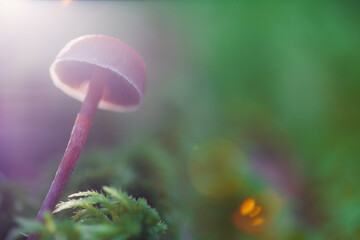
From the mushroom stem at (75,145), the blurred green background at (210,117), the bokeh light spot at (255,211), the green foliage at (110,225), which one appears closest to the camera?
the green foliage at (110,225)

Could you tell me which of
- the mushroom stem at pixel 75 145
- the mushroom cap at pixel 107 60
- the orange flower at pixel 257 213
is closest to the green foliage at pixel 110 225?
the mushroom stem at pixel 75 145

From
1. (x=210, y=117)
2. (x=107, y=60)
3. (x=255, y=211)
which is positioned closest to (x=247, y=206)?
(x=255, y=211)

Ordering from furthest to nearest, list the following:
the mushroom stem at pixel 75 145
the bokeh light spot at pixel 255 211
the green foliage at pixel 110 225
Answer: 1. the bokeh light spot at pixel 255 211
2. the mushroom stem at pixel 75 145
3. the green foliage at pixel 110 225

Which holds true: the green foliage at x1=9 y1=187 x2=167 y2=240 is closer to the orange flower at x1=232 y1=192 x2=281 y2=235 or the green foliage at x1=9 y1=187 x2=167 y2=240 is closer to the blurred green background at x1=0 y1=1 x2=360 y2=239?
the blurred green background at x1=0 y1=1 x2=360 y2=239

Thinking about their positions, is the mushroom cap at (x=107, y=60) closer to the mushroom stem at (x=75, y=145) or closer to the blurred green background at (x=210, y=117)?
the mushroom stem at (x=75, y=145)

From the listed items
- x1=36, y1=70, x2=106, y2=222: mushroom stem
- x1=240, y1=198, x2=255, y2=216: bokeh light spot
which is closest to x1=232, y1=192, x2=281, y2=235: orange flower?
x1=240, y1=198, x2=255, y2=216: bokeh light spot

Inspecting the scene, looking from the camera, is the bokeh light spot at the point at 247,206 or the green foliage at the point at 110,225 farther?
the bokeh light spot at the point at 247,206

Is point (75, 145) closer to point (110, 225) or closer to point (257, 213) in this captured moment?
point (110, 225)
